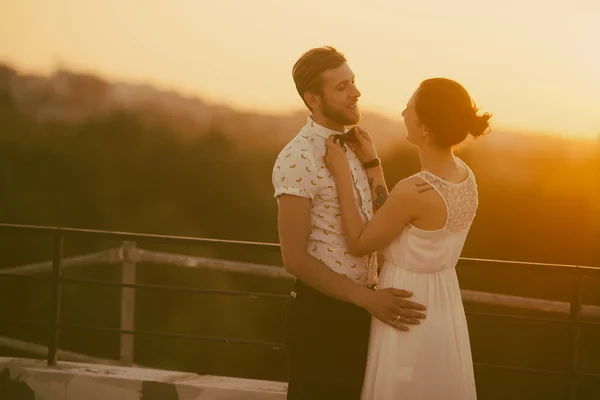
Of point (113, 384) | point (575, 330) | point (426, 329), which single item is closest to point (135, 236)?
point (113, 384)

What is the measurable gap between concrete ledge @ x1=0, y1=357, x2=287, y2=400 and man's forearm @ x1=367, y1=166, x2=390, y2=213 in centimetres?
142

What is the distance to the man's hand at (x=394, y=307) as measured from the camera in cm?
274

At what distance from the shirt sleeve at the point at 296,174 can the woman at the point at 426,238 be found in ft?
0.22

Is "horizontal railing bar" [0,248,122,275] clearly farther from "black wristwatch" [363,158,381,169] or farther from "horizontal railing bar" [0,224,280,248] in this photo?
"black wristwatch" [363,158,381,169]

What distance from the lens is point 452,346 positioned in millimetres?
2830

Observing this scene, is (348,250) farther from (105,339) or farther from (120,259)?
(105,339)

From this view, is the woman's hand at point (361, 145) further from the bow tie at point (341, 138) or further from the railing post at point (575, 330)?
the railing post at point (575, 330)

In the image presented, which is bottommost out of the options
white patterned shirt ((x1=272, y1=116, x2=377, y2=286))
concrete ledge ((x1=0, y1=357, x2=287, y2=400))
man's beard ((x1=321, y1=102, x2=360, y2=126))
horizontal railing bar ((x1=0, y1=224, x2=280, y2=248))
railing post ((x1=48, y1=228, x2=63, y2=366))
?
concrete ledge ((x1=0, y1=357, x2=287, y2=400))

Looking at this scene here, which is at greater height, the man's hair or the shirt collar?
the man's hair

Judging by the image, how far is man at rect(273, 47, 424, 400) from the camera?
273cm

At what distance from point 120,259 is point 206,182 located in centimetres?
2569

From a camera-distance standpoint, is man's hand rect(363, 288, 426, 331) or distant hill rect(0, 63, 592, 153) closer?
man's hand rect(363, 288, 426, 331)

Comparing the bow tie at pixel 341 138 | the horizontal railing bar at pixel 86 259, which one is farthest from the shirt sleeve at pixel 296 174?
the horizontal railing bar at pixel 86 259

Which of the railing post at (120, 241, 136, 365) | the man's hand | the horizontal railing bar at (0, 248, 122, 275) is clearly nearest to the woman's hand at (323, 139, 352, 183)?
the man's hand
